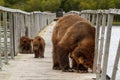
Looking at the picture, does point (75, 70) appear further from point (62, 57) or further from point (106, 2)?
point (106, 2)

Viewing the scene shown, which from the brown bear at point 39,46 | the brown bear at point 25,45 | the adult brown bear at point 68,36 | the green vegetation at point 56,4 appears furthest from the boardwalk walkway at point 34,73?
the green vegetation at point 56,4

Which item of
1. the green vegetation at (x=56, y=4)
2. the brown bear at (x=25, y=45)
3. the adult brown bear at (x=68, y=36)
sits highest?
the adult brown bear at (x=68, y=36)

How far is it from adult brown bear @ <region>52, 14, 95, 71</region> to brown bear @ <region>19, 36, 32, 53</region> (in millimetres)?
4526

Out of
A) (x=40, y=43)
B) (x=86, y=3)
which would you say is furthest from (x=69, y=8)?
(x=40, y=43)

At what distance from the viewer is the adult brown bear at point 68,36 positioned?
8.86 meters

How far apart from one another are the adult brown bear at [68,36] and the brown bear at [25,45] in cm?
453

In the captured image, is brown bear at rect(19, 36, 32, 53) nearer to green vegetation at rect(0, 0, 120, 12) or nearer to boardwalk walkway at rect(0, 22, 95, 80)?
boardwalk walkway at rect(0, 22, 95, 80)

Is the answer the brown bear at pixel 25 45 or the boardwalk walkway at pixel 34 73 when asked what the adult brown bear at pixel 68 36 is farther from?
the brown bear at pixel 25 45

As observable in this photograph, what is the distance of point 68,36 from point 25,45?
18.8ft

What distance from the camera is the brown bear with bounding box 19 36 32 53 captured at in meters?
14.3

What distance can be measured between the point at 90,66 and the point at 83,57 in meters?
0.37

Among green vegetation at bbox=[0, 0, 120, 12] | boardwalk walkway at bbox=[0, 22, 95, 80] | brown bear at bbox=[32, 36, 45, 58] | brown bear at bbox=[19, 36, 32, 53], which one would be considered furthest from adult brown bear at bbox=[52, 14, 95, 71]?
green vegetation at bbox=[0, 0, 120, 12]

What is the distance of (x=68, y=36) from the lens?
8938 mm

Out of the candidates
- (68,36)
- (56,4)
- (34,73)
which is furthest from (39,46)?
(56,4)
